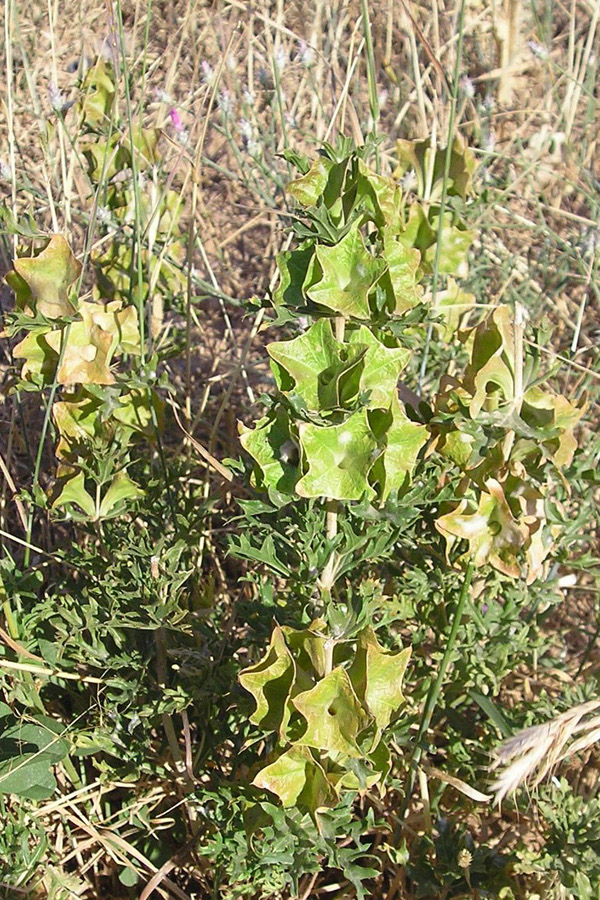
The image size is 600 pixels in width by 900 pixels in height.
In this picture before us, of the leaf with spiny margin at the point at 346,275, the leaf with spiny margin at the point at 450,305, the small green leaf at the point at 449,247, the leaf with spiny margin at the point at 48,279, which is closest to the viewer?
the leaf with spiny margin at the point at 346,275

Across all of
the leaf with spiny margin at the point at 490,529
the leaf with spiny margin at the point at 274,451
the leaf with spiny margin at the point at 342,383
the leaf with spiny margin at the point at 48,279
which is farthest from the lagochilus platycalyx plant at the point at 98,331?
the leaf with spiny margin at the point at 490,529

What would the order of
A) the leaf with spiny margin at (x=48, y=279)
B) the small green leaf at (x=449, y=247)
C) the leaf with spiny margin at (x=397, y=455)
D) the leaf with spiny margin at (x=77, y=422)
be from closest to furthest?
the leaf with spiny margin at (x=397, y=455) → the leaf with spiny margin at (x=48, y=279) → the leaf with spiny margin at (x=77, y=422) → the small green leaf at (x=449, y=247)

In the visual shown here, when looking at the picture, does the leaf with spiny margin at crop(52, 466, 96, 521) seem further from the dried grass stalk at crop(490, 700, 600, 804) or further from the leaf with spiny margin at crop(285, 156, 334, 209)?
the dried grass stalk at crop(490, 700, 600, 804)

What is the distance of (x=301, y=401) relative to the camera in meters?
1.07

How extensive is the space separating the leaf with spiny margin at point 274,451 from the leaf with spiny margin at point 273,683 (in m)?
0.18

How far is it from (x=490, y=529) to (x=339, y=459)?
1.21ft

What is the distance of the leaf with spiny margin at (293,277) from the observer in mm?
1145

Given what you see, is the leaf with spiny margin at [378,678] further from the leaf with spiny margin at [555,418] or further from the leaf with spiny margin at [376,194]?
the leaf with spiny margin at [376,194]

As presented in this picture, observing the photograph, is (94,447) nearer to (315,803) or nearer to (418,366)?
(315,803)

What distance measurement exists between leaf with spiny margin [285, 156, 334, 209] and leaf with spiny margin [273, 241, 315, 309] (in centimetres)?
6

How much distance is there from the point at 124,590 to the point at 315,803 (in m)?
0.50

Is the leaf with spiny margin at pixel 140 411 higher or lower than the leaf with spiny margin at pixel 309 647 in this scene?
higher

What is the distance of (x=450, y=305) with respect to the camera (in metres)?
1.84

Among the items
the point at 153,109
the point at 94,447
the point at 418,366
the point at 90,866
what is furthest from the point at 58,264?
the point at 153,109
